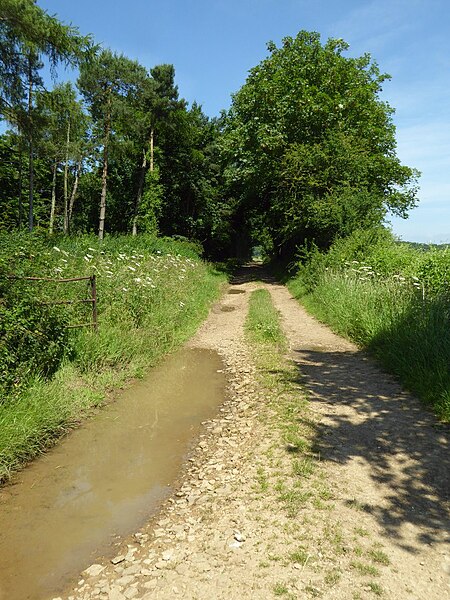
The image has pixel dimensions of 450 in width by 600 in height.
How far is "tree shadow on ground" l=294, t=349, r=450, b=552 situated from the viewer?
11.5 ft

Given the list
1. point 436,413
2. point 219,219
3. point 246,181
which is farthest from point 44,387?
point 219,219

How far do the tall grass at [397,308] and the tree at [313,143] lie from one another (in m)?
4.76

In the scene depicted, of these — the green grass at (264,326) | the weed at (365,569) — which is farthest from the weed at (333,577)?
the green grass at (264,326)

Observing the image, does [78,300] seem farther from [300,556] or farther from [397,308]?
[397,308]

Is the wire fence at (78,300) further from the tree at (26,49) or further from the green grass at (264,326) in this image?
the tree at (26,49)

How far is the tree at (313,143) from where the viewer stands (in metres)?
19.8

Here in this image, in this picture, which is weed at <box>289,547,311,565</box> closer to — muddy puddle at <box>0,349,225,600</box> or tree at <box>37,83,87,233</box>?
muddy puddle at <box>0,349,225,600</box>

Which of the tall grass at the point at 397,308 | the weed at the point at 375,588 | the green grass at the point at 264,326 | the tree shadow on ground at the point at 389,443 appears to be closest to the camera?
the weed at the point at 375,588

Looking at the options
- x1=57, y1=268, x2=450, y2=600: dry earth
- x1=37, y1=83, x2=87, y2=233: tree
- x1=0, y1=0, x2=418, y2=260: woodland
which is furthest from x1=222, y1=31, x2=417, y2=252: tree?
x1=57, y1=268, x2=450, y2=600: dry earth

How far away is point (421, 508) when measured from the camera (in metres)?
3.58

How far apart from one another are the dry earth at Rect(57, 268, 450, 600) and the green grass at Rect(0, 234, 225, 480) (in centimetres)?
203

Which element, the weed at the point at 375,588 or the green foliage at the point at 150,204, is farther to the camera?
the green foliage at the point at 150,204

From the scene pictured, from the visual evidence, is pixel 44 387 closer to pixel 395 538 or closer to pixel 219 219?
pixel 395 538

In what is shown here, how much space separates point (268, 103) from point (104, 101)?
9283mm
